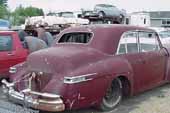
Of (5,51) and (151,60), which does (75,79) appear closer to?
(151,60)

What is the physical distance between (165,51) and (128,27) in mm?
1426

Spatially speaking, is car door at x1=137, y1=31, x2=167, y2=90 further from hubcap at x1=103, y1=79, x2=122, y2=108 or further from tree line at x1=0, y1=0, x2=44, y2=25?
tree line at x1=0, y1=0, x2=44, y2=25

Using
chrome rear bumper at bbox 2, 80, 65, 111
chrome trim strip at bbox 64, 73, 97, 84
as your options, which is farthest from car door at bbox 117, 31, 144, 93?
chrome rear bumper at bbox 2, 80, 65, 111

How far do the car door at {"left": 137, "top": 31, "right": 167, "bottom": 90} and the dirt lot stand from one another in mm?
290

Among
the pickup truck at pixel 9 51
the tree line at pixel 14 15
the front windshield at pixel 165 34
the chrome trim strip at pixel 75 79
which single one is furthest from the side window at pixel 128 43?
the tree line at pixel 14 15

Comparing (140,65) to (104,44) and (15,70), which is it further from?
(15,70)

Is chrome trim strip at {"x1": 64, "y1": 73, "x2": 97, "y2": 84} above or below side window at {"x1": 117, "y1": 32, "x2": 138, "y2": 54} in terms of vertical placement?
below

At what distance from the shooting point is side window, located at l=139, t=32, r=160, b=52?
24.9 feet

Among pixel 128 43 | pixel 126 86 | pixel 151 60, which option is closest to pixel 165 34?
pixel 151 60

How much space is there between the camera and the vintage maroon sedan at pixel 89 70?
5723 mm

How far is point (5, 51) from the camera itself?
873 centimetres

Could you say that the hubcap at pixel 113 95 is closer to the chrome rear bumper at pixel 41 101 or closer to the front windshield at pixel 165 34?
the chrome rear bumper at pixel 41 101

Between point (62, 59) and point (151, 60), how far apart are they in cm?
246

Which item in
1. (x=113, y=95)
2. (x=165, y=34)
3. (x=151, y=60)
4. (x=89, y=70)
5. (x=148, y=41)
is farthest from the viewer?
(x=165, y=34)
